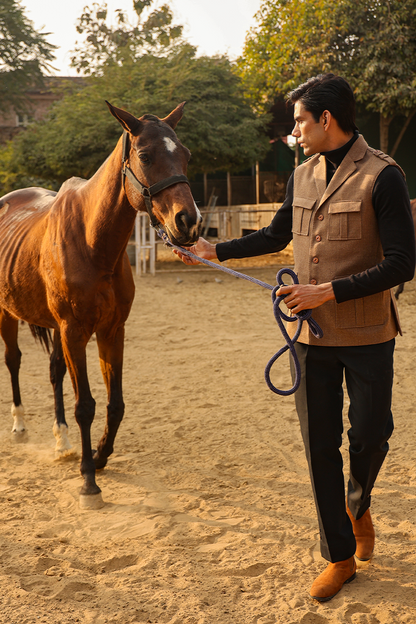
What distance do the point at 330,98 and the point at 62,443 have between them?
2921mm

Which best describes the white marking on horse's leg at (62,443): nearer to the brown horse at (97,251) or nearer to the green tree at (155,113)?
the brown horse at (97,251)

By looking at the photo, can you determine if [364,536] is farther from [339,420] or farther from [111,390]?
[111,390]

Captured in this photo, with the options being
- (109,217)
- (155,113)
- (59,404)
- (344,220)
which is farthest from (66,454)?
(155,113)

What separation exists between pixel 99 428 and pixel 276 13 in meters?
14.7

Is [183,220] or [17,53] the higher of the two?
[17,53]

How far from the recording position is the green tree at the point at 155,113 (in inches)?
502

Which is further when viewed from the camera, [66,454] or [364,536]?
[66,454]

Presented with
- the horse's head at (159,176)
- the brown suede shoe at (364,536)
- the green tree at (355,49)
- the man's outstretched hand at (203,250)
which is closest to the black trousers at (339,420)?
the brown suede shoe at (364,536)

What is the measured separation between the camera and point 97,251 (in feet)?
10.3

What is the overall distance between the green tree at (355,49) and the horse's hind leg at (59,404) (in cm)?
1070

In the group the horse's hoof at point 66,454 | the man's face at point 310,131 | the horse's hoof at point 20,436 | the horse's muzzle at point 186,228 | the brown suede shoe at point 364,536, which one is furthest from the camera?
the horse's hoof at point 20,436

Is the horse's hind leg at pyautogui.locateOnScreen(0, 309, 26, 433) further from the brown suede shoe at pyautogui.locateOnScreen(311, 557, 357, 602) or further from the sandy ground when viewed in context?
the brown suede shoe at pyautogui.locateOnScreen(311, 557, 357, 602)

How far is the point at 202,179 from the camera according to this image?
23.3 meters

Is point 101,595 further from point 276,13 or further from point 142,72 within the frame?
point 276,13
